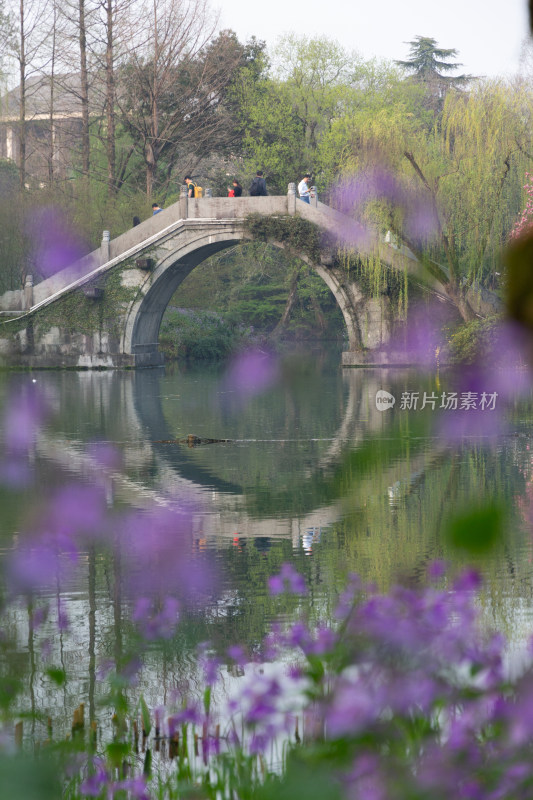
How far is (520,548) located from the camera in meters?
6.67

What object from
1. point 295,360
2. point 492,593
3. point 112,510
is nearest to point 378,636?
point 492,593

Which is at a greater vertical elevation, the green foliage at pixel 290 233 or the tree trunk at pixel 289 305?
the green foliage at pixel 290 233

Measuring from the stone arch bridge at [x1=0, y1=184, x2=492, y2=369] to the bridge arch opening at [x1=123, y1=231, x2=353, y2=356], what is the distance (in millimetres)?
30

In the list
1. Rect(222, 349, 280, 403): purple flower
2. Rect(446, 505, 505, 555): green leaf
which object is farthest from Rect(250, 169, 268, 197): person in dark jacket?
Rect(446, 505, 505, 555): green leaf

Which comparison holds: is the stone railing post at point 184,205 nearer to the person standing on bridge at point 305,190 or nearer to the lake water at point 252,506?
the person standing on bridge at point 305,190

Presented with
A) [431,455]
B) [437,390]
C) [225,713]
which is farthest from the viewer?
[437,390]

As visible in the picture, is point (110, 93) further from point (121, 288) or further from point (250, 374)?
point (250, 374)

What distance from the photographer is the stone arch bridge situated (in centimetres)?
3062

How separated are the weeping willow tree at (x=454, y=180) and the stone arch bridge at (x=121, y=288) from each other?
3.54 m

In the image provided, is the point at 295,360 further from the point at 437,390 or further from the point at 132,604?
the point at 132,604

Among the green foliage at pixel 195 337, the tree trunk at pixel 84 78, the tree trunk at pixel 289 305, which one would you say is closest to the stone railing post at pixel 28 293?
the green foliage at pixel 195 337

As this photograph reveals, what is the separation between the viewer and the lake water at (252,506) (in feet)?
15.5

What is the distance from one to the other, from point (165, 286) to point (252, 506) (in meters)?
25.0

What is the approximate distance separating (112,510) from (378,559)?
2.80 m
